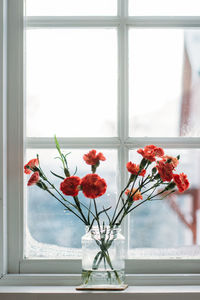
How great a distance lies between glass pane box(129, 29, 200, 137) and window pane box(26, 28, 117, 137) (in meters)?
0.08

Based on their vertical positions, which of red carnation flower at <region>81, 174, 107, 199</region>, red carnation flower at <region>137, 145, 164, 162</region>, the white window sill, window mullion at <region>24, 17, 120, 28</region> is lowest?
the white window sill

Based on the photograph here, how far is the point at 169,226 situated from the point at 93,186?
0.40m

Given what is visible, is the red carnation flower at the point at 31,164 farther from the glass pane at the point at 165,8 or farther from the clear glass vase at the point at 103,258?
the glass pane at the point at 165,8

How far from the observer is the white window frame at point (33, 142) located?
171 centimetres

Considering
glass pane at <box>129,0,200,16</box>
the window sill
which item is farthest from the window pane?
the window sill

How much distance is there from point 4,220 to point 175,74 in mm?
775

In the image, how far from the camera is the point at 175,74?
71.1 inches

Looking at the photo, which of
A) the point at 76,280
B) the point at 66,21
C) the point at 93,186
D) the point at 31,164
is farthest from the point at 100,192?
the point at 66,21

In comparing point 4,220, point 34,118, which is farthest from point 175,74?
point 4,220

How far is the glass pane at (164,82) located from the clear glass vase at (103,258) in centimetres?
39

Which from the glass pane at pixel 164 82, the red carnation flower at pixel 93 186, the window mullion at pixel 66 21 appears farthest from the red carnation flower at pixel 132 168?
the window mullion at pixel 66 21

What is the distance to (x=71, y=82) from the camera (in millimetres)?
1805

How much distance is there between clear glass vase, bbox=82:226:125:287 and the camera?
1593mm

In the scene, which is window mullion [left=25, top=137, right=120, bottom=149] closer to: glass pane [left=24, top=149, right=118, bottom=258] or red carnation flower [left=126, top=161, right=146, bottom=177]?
glass pane [left=24, top=149, right=118, bottom=258]
